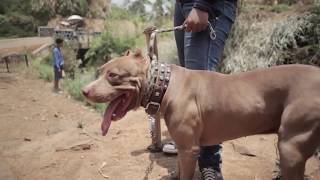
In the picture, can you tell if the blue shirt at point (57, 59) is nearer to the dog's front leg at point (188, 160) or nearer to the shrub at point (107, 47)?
the shrub at point (107, 47)

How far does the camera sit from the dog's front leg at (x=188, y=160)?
303 cm

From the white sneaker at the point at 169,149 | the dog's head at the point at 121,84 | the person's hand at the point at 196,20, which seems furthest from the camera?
the white sneaker at the point at 169,149

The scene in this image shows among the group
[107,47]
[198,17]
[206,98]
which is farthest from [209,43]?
[107,47]

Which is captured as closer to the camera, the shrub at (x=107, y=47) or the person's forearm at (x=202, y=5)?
the person's forearm at (x=202, y=5)

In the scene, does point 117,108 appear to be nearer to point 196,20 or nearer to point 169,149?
point 196,20

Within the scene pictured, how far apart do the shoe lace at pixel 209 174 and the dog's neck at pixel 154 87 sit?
774mm

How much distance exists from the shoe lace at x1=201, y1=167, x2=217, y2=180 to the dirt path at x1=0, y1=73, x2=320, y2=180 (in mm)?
359

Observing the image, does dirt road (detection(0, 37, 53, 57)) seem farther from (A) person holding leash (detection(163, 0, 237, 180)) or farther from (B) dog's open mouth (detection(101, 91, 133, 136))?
(B) dog's open mouth (detection(101, 91, 133, 136))

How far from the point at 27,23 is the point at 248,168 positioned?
23.2 meters

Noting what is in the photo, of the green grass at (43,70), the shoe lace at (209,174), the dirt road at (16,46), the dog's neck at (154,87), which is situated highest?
the dog's neck at (154,87)

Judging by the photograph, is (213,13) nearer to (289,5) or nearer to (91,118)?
(91,118)

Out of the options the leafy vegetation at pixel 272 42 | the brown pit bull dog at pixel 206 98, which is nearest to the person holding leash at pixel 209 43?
the brown pit bull dog at pixel 206 98

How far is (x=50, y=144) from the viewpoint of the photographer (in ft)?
17.5

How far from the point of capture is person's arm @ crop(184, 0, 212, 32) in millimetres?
3322
